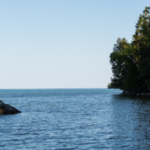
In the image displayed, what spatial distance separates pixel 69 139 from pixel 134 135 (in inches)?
197

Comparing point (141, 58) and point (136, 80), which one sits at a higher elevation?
point (141, 58)

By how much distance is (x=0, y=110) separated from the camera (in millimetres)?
34438

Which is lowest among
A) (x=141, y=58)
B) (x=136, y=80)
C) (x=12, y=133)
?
(x=12, y=133)

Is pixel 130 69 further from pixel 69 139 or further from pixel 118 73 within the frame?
pixel 69 139

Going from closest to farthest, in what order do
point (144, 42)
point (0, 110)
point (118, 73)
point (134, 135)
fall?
1. point (134, 135)
2. point (0, 110)
3. point (144, 42)
4. point (118, 73)

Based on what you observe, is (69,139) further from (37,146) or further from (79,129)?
(79,129)

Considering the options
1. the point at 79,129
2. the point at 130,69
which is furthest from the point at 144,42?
the point at 79,129

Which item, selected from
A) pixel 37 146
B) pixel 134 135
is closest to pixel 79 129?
pixel 134 135

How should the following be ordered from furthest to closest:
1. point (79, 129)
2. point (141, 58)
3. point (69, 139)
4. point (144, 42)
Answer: point (141, 58) < point (144, 42) < point (79, 129) < point (69, 139)

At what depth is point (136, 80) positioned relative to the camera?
8881 cm

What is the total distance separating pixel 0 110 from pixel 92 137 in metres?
19.2

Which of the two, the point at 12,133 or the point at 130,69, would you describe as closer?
the point at 12,133

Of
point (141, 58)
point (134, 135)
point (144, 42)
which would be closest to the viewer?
point (134, 135)

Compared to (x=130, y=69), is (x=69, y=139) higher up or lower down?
lower down
